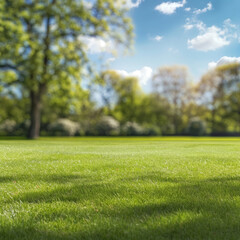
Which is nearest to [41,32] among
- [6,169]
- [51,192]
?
[6,169]

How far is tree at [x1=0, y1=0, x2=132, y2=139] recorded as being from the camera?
31703mm

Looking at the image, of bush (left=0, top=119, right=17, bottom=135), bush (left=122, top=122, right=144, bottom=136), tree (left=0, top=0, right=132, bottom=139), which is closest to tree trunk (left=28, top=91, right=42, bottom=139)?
tree (left=0, top=0, right=132, bottom=139)

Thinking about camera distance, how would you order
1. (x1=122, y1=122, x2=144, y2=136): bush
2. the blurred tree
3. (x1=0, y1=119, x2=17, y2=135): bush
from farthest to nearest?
1. the blurred tree
2. (x1=0, y1=119, x2=17, y2=135): bush
3. (x1=122, y1=122, x2=144, y2=136): bush

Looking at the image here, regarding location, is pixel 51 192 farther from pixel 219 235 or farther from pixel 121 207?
pixel 219 235

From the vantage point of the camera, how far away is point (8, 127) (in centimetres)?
5725

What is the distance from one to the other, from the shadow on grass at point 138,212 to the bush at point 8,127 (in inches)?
2147

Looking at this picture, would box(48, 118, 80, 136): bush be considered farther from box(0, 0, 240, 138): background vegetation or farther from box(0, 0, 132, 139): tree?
box(0, 0, 132, 139): tree

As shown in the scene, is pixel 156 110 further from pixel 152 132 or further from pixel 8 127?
pixel 8 127

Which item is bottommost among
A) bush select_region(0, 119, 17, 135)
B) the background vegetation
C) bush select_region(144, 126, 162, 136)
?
bush select_region(144, 126, 162, 136)

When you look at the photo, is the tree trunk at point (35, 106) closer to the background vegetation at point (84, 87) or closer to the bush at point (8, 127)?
the background vegetation at point (84, 87)

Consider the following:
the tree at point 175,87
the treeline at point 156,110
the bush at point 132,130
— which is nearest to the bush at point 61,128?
the treeline at point 156,110

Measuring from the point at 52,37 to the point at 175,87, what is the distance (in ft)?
119

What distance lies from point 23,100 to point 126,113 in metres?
26.8

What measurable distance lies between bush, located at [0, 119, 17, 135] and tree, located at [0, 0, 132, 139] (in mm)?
22567
